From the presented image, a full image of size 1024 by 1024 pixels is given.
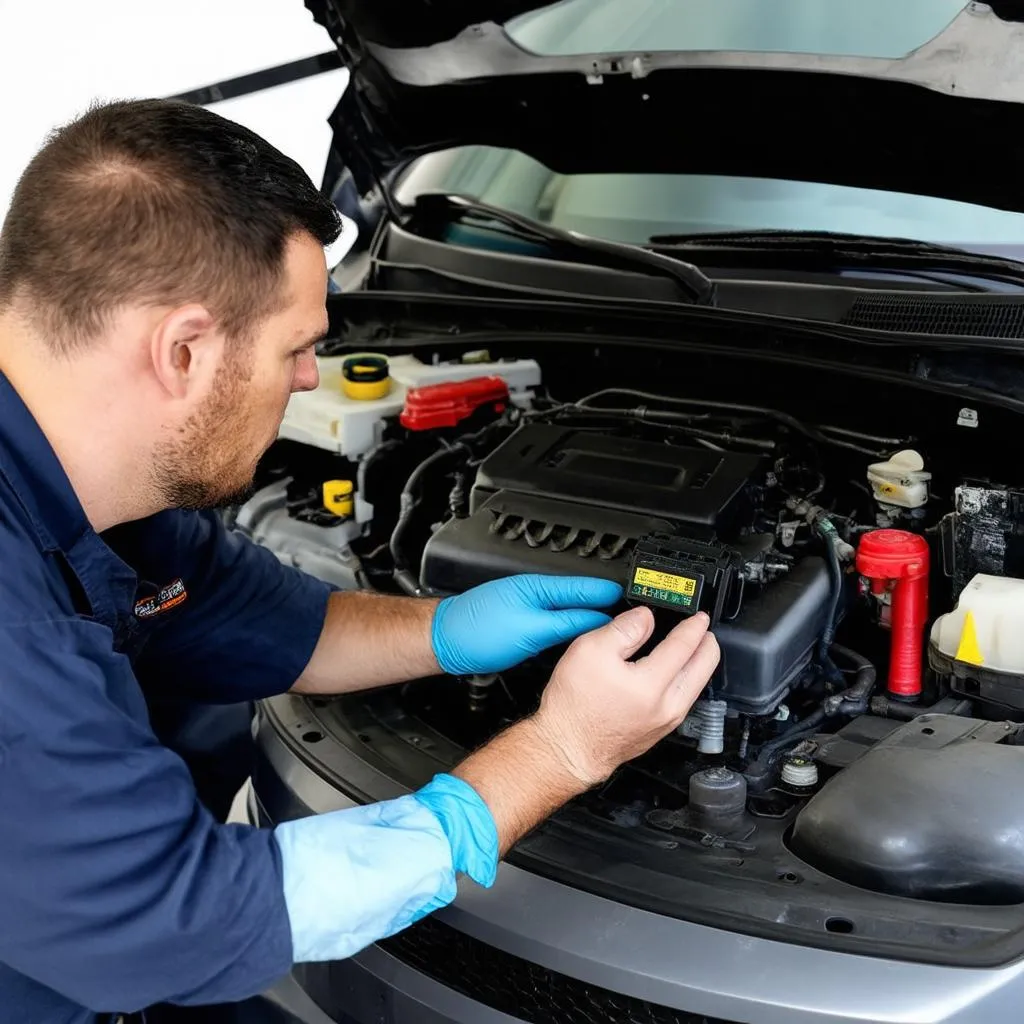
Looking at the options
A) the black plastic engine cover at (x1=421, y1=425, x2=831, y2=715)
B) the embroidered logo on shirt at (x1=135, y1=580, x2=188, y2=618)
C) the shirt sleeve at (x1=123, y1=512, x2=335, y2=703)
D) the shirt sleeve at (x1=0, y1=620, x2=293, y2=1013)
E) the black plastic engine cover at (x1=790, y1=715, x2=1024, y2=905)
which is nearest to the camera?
the shirt sleeve at (x1=0, y1=620, x2=293, y2=1013)

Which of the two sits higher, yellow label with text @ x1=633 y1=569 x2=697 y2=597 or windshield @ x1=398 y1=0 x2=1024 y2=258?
windshield @ x1=398 y1=0 x2=1024 y2=258

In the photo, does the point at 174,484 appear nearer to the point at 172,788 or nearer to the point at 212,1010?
the point at 172,788

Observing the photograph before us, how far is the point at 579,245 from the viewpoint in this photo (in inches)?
80.8

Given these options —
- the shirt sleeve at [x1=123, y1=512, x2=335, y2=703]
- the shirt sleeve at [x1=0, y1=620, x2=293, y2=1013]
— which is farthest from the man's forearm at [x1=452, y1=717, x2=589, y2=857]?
the shirt sleeve at [x1=123, y1=512, x2=335, y2=703]

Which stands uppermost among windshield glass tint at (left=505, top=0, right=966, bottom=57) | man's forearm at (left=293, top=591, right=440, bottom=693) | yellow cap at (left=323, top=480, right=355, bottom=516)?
windshield glass tint at (left=505, top=0, right=966, bottom=57)

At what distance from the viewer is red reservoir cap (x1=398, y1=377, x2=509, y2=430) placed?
1.83 metres

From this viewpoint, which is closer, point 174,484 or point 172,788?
point 172,788

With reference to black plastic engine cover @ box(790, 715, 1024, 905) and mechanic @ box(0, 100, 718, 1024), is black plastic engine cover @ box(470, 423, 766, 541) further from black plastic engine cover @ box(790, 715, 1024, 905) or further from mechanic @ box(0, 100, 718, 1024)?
Answer: black plastic engine cover @ box(790, 715, 1024, 905)

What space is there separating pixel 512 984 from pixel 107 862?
1.43ft

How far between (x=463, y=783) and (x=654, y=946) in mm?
239

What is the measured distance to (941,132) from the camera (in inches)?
67.6

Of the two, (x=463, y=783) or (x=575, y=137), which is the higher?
(x=575, y=137)

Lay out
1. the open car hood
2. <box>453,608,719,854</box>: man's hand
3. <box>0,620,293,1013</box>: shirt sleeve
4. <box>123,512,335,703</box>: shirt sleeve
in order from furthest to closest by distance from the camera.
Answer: the open car hood, <box>123,512,335,703</box>: shirt sleeve, <box>453,608,719,854</box>: man's hand, <box>0,620,293,1013</box>: shirt sleeve

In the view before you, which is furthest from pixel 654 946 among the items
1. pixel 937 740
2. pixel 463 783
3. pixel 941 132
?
pixel 941 132
